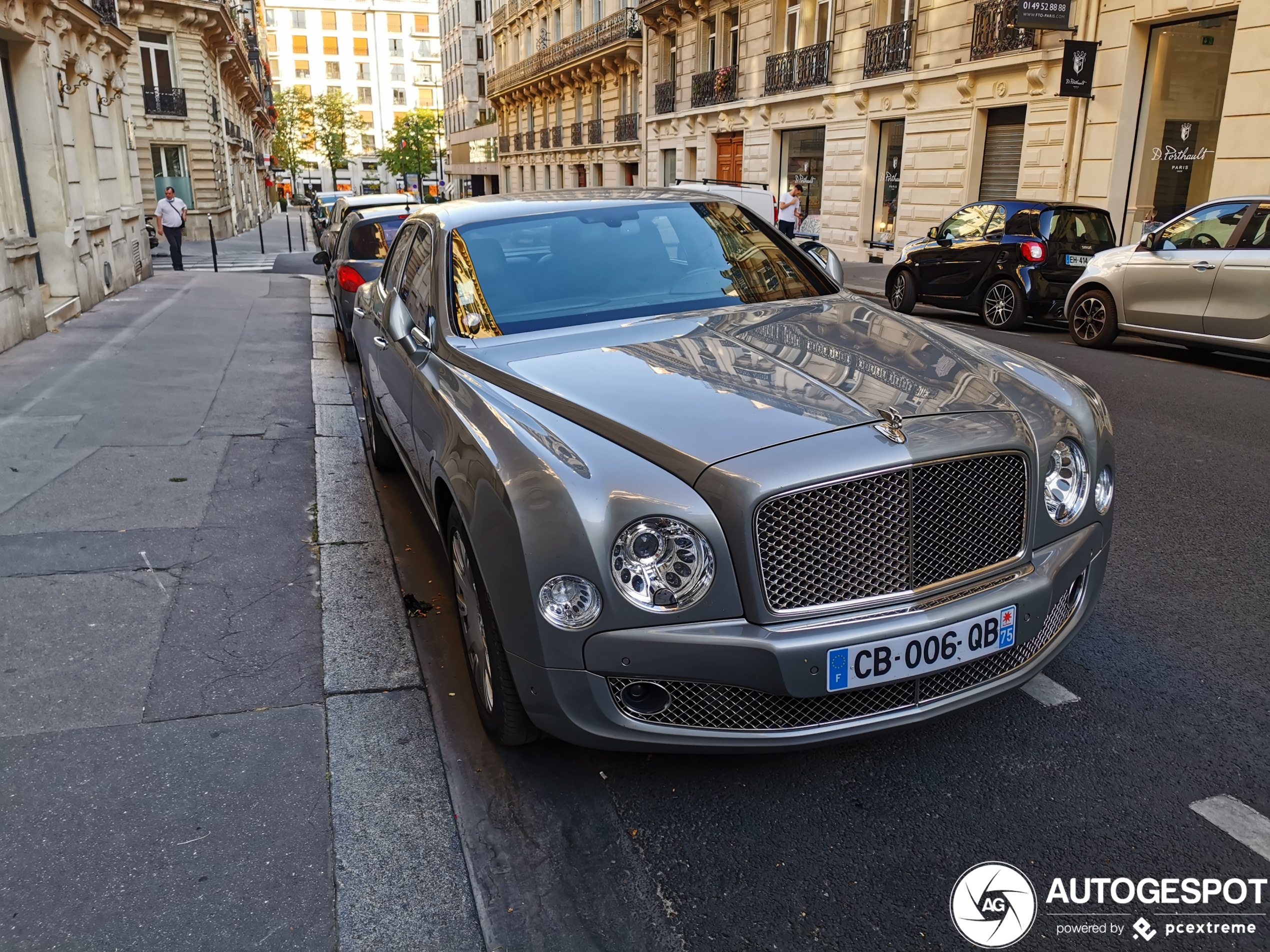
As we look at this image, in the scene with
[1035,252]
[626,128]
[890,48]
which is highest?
[890,48]

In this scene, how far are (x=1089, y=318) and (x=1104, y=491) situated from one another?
29.6 ft

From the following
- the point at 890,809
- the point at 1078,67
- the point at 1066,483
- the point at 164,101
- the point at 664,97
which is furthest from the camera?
the point at 664,97

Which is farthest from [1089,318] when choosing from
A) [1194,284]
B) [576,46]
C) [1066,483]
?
[576,46]

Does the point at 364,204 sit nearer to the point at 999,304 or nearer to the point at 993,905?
the point at 999,304

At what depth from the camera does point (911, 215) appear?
73.7 feet

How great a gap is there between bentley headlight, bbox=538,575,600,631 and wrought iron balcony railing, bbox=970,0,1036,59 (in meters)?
19.0

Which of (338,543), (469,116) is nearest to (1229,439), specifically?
(338,543)

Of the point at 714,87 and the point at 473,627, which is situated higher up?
the point at 714,87

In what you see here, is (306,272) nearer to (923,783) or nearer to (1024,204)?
(1024,204)

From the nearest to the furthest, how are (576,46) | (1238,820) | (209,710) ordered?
(1238,820) → (209,710) → (576,46)

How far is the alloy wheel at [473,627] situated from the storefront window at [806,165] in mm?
23172

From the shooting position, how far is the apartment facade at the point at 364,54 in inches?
4203

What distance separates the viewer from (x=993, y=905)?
2.44 meters

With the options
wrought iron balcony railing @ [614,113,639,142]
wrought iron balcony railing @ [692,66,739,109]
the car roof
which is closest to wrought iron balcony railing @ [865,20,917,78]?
wrought iron balcony railing @ [692,66,739,109]
